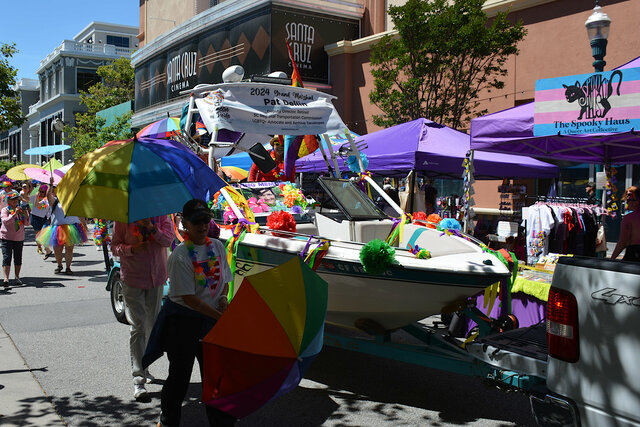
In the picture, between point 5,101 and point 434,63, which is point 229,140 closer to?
point 434,63

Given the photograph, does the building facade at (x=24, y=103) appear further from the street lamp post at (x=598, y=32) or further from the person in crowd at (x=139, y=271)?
the person in crowd at (x=139, y=271)

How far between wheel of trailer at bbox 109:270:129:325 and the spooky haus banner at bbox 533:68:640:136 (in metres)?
6.21

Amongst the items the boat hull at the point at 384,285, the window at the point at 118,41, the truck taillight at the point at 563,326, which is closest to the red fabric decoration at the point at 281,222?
the boat hull at the point at 384,285

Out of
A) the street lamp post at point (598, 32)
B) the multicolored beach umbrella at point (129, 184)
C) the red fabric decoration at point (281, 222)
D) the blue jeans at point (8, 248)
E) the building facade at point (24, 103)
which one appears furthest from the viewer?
the building facade at point (24, 103)

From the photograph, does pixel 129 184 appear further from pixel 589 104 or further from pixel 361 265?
pixel 589 104

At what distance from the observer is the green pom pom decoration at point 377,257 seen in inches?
189

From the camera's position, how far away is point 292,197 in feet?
23.7

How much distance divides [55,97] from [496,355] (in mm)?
61100

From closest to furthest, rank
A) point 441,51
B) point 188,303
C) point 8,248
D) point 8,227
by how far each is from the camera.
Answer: point 188,303, point 8,227, point 8,248, point 441,51

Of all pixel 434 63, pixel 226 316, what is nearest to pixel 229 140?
pixel 226 316

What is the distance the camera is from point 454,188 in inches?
783

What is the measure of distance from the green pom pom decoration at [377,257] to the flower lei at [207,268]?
1312mm

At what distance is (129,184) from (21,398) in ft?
7.55

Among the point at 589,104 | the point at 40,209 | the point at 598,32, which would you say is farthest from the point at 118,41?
the point at 589,104
